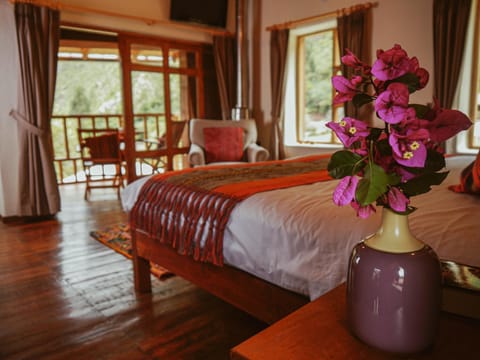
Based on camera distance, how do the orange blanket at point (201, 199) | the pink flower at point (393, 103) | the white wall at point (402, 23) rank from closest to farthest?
the pink flower at point (393, 103), the orange blanket at point (201, 199), the white wall at point (402, 23)

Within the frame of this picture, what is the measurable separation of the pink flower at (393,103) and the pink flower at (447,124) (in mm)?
71

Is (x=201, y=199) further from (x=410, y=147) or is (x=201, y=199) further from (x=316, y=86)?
(x=316, y=86)

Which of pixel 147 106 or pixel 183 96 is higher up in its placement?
pixel 183 96

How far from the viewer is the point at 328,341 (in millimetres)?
723

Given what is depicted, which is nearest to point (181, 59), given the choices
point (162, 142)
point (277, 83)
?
point (162, 142)

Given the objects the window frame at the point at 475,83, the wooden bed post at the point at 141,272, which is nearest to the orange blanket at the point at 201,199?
the wooden bed post at the point at 141,272

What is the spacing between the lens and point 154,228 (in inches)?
76.0

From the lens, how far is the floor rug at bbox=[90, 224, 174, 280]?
2968mm

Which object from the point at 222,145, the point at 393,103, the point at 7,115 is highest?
the point at 7,115

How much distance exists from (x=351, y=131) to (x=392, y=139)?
0.08 m

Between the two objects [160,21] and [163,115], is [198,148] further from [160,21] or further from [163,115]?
[160,21]

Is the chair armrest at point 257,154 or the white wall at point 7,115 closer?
the white wall at point 7,115

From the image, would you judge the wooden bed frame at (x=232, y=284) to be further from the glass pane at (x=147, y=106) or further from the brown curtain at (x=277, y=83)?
the brown curtain at (x=277, y=83)

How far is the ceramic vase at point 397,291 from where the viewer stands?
66cm
